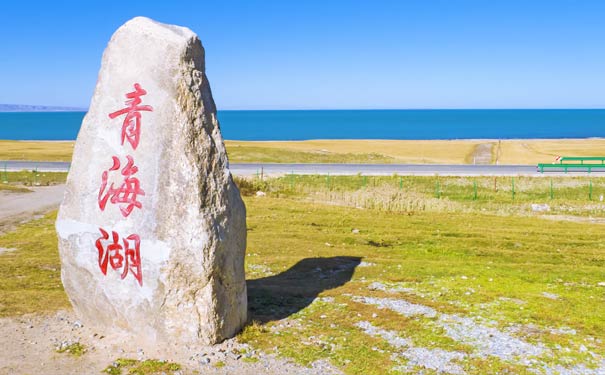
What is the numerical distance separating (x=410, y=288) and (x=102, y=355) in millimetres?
7984

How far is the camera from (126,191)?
11.2m

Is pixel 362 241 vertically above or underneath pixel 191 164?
underneath

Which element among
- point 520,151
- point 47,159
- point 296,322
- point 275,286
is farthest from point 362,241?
point 520,151

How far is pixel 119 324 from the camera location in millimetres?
11688

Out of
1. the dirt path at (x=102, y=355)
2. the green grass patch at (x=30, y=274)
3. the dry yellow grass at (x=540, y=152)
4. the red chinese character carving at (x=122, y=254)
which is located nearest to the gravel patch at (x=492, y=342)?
the dirt path at (x=102, y=355)

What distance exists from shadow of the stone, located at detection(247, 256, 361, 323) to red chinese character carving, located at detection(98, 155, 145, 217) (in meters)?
3.72

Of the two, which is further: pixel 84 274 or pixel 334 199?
pixel 334 199

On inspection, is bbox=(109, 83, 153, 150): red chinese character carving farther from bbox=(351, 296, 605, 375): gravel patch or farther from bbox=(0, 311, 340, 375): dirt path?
bbox=(351, 296, 605, 375): gravel patch

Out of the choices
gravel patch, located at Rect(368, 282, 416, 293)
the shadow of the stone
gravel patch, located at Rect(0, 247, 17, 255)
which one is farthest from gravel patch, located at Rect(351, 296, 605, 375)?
gravel patch, located at Rect(0, 247, 17, 255)

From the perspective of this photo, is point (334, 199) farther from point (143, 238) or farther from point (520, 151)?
A: point (520, 151)

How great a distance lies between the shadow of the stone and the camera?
1370 centimetres

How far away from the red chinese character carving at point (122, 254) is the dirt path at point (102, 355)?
1.38m

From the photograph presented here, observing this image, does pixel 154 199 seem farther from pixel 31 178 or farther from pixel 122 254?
pixel 31 178

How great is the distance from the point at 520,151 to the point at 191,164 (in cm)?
7870
